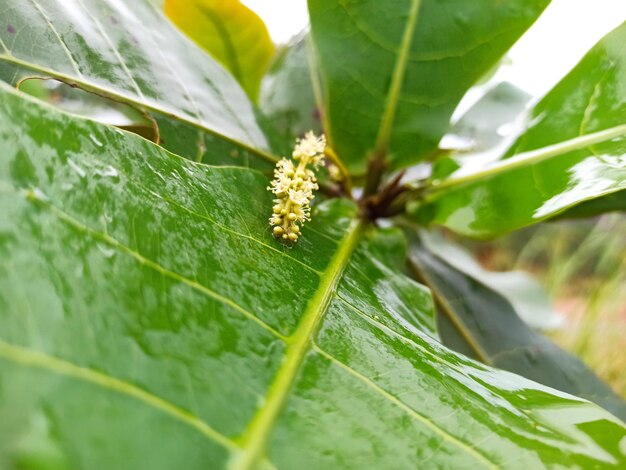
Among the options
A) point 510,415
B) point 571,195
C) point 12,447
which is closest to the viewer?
point 12,447

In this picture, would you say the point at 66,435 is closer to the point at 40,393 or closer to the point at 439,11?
the point at 40,393

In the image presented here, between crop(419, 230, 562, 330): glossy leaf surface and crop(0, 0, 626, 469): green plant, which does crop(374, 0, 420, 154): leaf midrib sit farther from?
crop(419, 230, 562, 330): glossy leaf surface

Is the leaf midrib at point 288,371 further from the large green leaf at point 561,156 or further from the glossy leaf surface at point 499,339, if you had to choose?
the glossy leaf surface at point 499,339

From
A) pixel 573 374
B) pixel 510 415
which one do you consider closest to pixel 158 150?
pixel 510 415

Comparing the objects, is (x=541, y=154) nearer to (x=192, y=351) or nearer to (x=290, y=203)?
(x=290, y=203)

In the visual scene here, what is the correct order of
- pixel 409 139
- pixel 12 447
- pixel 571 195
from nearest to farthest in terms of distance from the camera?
Result: pixel 12 447 < pixel 571 195 < pixel 409 139

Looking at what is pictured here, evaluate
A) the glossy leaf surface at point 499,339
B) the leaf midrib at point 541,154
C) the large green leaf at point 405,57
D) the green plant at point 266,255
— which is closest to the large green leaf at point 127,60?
the green plant at point 266,255
